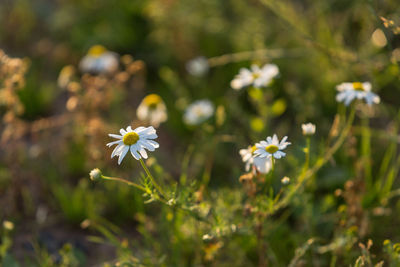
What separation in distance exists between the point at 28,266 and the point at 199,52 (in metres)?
2.23

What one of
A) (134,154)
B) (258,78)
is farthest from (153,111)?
(134,154)

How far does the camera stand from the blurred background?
207 cm

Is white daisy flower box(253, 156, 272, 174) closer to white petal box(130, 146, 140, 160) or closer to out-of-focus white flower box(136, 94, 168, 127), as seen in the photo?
white petal box(130, 146, 140, 160)

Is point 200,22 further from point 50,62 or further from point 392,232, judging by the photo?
point 392,232

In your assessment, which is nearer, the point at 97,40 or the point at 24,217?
the point at 24,217

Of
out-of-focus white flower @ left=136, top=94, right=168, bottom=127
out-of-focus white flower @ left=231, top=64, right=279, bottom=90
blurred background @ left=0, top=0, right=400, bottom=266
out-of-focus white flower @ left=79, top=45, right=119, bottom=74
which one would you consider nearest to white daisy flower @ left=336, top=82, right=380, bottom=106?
blurred background @ left=0, top=0, right=400, bottom=266

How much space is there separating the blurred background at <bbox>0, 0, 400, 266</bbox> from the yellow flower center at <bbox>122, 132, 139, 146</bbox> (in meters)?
0.26

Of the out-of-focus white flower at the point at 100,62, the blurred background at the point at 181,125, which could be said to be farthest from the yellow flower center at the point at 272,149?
the out-of-focus white flower at the point at 100,62

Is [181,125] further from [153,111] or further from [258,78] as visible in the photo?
[258,78]

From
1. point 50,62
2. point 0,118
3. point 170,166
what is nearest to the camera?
point 170,166

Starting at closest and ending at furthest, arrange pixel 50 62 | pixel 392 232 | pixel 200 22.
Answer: pixel 392 232 < pixel 200 22 < pixel 50 62

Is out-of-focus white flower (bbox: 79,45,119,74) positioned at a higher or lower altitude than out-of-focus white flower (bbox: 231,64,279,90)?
higher

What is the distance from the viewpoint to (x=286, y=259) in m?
2.09

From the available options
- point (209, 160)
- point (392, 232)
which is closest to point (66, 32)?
point (209, 160)
